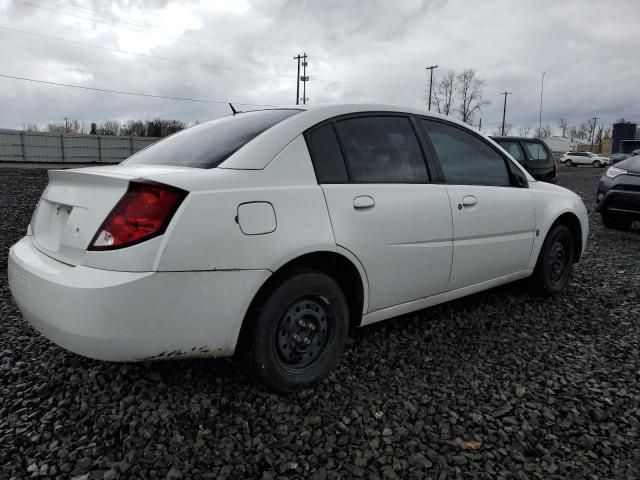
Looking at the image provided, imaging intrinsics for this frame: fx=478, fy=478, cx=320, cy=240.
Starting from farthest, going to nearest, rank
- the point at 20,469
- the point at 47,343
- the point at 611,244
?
the point at 611,244, the point at 47,343, the point at 20,469

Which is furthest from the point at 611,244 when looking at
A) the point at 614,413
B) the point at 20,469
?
the point at 20,469

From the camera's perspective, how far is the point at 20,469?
1865mm

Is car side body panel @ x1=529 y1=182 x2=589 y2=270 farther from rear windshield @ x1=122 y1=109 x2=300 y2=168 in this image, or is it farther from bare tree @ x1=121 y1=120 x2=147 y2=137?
bare tree @ x1=121 y1=120 x2=147 y2=137

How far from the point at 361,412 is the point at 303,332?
47 cm

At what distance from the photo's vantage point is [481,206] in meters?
3.24

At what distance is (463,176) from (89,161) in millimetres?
34612

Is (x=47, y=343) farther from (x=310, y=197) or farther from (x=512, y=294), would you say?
(x=512, y=294)

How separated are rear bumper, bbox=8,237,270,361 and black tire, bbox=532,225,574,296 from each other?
2721 mm

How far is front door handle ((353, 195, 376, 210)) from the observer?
252 cm

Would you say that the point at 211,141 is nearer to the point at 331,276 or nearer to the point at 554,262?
the point at 331,276

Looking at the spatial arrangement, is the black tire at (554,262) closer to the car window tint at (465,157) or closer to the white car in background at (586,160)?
the car window tint at (465,157)

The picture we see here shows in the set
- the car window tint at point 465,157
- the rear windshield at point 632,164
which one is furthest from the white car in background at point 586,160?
the car window tint at point 465,157

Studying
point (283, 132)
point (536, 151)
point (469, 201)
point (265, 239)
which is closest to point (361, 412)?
point (265, 239)

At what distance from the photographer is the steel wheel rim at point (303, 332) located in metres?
2.33
